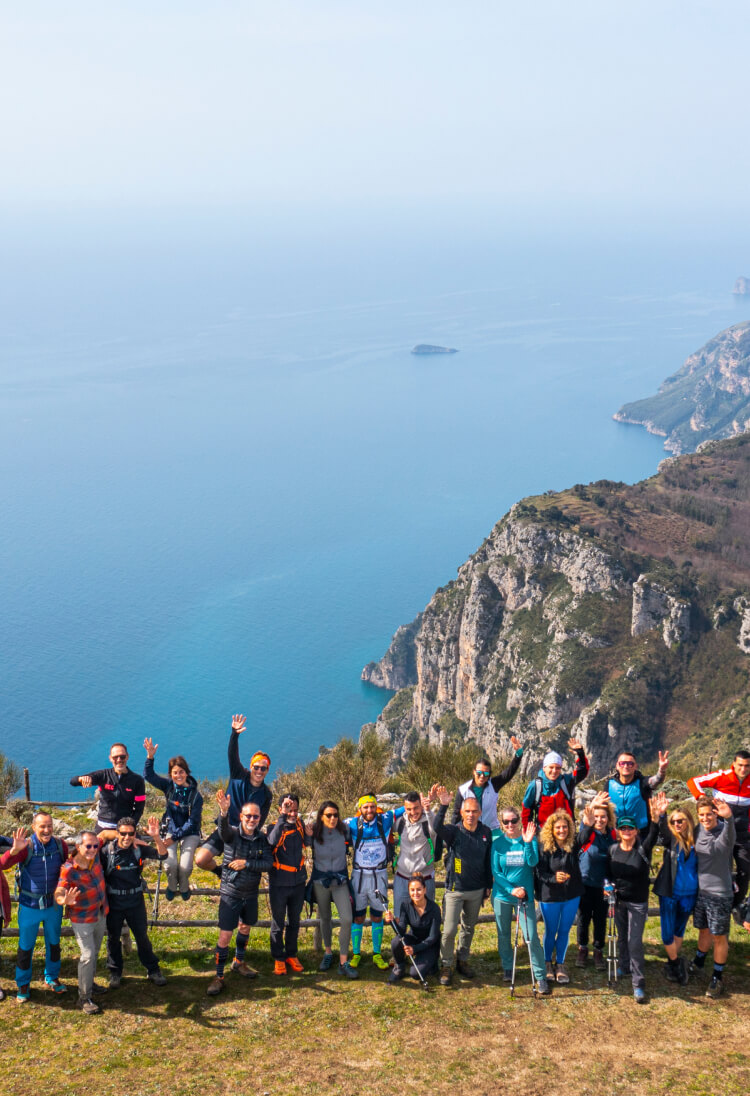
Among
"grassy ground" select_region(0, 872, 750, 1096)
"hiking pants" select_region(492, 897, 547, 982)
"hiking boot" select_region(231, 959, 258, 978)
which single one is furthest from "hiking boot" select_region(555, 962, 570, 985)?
"hiking boot" select_region(231, 959, 258, 978)

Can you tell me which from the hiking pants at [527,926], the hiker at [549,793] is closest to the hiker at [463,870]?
the hiking pants at [527,926]

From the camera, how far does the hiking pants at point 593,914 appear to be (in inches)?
395

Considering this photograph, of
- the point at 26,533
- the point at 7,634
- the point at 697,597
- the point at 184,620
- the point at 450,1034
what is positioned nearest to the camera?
the point at 450,1034

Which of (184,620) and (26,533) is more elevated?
(26,533)

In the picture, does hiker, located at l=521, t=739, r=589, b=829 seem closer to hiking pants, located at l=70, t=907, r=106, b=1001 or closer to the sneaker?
the sneaker

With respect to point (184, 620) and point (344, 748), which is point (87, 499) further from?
point (344, 748)

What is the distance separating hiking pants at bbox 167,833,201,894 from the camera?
1112 centimetres

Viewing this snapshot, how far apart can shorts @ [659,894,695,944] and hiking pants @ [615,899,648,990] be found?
0.36 metres

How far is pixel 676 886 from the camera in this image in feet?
32.3

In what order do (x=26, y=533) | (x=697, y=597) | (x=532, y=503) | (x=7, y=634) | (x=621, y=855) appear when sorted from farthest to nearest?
(x=26, y=533)
(x=7, y=634)
(x=532, y=503)
(x=697, y=597)
(x=621, y=855)

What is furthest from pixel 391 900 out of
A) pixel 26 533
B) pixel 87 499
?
pixel 87 499

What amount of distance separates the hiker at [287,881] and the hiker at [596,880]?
2970 millimetres

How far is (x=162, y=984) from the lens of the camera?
982 cm

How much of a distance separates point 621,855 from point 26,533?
598ft
